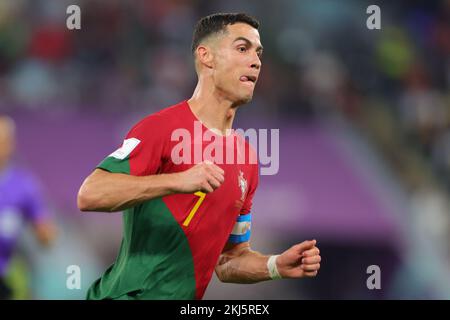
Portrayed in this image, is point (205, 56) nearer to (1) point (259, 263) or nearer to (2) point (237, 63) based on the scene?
(2) point (237, 63)

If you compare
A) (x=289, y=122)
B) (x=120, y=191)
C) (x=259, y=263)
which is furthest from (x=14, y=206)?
(x=120, y=191)

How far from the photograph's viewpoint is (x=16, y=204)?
27.8ft

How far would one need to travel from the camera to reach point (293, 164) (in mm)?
10742

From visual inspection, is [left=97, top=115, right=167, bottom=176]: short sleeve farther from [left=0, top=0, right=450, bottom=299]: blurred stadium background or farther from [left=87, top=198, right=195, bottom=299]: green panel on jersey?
[left=0, top=0, right=450, bottom=299]: blurred stadium background

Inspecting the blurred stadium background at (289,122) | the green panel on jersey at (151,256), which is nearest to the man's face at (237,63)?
the green panel on jersey at (151,256)

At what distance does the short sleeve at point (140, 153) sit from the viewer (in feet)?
13.6

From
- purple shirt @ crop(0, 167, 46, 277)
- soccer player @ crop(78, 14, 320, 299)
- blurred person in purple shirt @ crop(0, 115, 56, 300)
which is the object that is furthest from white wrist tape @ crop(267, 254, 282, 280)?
purple shirt @ crop(0, 167, 46, 277)

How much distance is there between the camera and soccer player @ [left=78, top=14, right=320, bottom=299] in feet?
13.2

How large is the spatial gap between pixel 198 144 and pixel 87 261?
5728 mm

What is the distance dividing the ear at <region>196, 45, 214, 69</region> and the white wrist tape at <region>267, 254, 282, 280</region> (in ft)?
3.81

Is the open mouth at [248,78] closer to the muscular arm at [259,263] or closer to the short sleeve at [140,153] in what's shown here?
the short sleeve at [140,153]

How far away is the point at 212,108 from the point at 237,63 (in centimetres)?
29

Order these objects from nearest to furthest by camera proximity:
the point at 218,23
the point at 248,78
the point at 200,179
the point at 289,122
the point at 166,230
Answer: the point at 200,179
the point at 166,230
the point at 248,78
the point at 218,23
the point at 289,122
